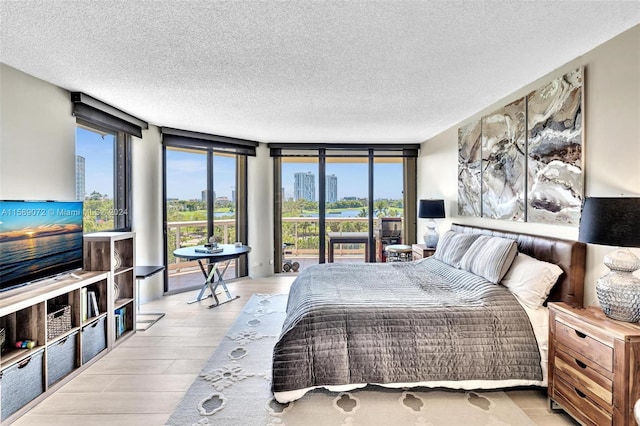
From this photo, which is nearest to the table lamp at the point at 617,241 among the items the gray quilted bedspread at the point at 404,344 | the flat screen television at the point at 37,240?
the gray quilted bedspread at the point at 404,344

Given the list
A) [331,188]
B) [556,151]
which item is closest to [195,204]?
[331,188]

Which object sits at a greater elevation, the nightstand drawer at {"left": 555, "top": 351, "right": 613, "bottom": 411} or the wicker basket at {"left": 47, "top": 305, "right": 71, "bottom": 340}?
the wicker basket at {"left": 47, "top": 305, "right": 71, "bottom": 340}

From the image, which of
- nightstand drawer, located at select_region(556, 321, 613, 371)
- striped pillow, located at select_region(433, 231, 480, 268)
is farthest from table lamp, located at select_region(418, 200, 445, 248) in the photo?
nightstand drawer, located at select_region(556, 321, 613, 371)

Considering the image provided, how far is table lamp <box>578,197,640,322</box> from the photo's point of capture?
64.7 inches

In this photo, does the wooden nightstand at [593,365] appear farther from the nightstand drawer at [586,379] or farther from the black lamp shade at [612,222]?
the black lamp shade at [612,222]

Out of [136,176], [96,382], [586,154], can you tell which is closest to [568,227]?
[586,154]

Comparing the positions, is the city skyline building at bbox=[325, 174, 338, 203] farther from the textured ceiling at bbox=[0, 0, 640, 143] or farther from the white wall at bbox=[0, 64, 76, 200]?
the white wall at bbox=[0, 64, 76, 200]

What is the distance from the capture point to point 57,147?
9.72 ft

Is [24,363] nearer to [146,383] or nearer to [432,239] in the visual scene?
[146,383]

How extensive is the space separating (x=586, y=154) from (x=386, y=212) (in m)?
3.72

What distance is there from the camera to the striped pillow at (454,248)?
3.30 metres

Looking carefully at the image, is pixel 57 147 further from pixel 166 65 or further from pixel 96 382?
pixel 96 382

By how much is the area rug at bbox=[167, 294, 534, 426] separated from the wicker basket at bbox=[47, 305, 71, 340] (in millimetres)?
1104

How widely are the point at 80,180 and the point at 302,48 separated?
2884 millimetres
